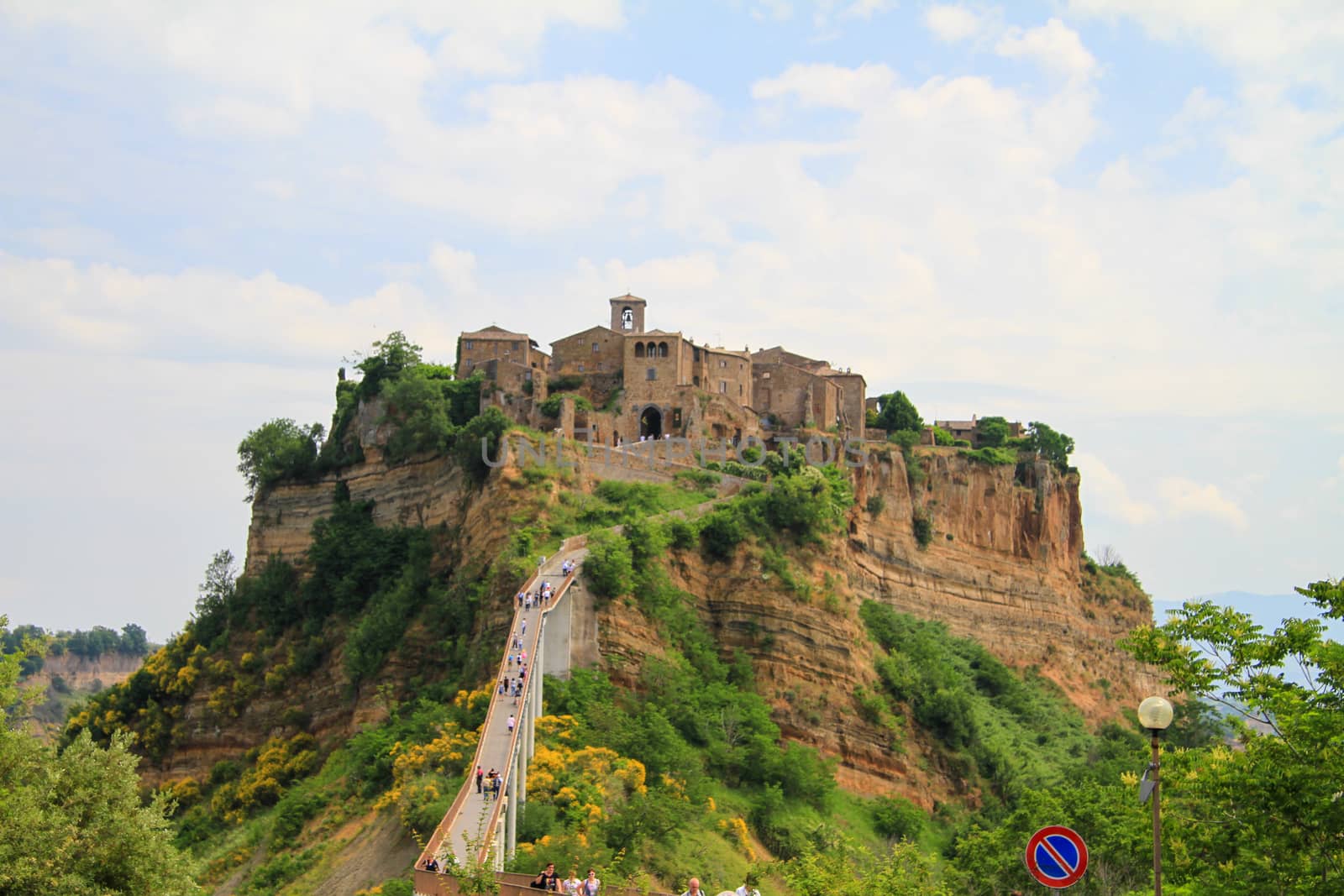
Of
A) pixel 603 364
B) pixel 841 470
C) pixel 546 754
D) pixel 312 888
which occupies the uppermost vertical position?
pixel 603 364

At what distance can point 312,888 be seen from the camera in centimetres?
4141

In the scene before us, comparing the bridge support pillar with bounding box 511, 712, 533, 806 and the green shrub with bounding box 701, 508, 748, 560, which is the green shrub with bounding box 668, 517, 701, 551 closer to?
the green shrub with bounding box 701, 508, 748, 560

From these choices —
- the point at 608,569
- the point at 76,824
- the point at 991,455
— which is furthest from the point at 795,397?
the point at 76,824

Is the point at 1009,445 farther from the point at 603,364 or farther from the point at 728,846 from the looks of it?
the point at 728,846

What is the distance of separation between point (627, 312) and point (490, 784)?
43810 millimetres

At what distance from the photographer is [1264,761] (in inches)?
847

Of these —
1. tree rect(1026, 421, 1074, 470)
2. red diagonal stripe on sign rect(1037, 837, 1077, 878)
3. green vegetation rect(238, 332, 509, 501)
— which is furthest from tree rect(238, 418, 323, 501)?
red diagonal stripe on sign rect(1037, 837, 1077, 878)

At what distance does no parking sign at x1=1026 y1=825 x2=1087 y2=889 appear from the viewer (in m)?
18.5

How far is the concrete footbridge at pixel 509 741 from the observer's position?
29.6 meters

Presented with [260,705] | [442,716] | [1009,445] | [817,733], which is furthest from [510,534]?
[1009,445]

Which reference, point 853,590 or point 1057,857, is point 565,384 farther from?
point 1057,857

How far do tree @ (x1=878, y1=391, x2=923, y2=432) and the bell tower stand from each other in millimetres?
16143

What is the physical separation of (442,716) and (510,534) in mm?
9689

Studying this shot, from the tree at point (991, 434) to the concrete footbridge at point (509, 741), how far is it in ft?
147
